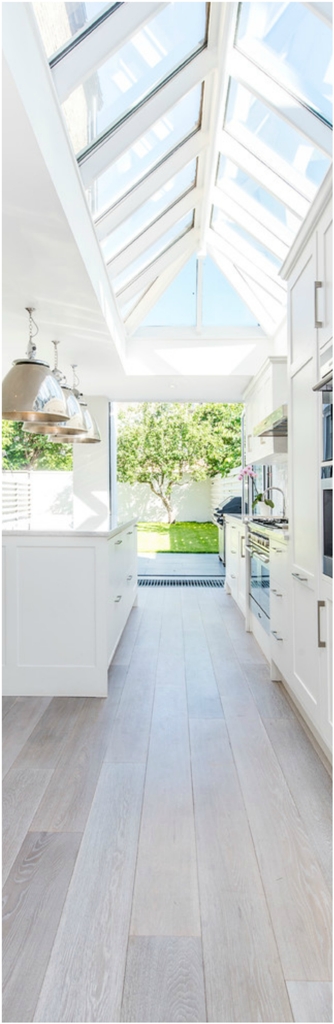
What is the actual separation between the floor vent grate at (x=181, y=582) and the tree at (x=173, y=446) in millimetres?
3713

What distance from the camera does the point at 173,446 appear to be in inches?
420

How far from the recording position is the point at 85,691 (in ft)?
9.89

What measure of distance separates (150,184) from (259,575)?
8.76 feet

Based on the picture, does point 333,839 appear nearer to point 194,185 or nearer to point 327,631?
point 327,631

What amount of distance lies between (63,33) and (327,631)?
242 centimetres

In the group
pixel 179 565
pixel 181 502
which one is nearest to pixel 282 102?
pixel 179 565

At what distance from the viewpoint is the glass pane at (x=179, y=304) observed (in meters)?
5.31

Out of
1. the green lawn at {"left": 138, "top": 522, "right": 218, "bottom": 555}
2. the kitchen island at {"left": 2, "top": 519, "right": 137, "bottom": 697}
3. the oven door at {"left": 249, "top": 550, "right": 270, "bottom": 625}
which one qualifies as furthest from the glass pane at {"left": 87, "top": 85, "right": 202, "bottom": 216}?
the green lawn at {"left": 138, "top": 522, "right": 218, "bottom": 555}

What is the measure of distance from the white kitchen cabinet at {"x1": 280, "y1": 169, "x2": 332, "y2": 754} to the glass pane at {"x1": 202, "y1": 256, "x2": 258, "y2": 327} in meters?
2.49

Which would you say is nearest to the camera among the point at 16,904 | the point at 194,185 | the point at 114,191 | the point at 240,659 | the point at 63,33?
the point at 16,904

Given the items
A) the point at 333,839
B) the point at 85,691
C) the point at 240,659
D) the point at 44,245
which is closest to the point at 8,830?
the point at 333,839

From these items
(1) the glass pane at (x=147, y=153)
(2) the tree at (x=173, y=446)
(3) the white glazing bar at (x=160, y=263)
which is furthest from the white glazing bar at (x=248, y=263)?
(2) the tree at (x=173, y=446)

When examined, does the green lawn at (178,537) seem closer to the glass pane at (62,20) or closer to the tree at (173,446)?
the tree at (173,446)

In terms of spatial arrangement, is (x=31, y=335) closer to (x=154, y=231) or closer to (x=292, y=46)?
(x=154, y=231)
